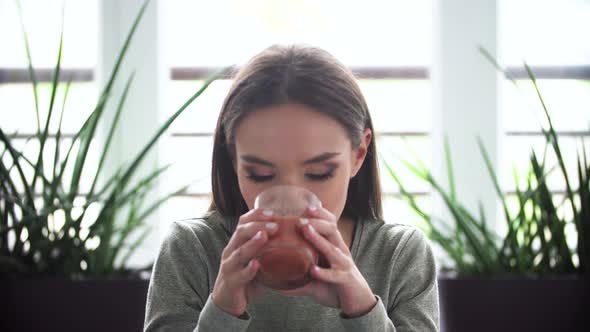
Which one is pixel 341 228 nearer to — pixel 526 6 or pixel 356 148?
pixel 356 148

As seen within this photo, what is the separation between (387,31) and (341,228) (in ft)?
4.39

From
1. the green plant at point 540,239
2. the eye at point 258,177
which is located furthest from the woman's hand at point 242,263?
the green plant at point 540,239

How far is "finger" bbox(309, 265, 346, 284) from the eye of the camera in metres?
0.82

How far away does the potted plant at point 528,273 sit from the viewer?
1.05 metres

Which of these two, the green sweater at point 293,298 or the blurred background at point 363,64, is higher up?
the blurred background at point 363,64

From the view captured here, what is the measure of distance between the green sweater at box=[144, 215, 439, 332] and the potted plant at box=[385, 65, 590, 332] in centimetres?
5

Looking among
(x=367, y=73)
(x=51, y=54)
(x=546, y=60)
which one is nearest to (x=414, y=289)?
(x=367, y=73)

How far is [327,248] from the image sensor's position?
2.75 feet

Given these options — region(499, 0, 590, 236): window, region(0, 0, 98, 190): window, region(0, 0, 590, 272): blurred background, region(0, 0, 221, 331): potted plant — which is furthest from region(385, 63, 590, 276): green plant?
region(0, 0, 98, 190): window

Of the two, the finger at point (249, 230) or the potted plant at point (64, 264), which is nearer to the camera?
the finger at point (249, 230)

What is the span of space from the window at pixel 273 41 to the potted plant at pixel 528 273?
43.6 inches

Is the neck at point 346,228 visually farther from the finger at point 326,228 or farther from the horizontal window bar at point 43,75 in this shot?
the horizontal window bar at point 43,75

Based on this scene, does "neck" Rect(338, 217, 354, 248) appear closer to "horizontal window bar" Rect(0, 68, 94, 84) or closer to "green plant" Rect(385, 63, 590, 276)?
"green plant" Rect(385, 63, 590, 276)

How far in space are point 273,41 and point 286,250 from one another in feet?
5.43
